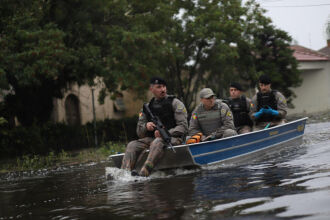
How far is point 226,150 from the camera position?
10.0 metres

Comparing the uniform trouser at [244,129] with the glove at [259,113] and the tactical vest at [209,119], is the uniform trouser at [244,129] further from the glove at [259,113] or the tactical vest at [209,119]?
the tactical vest at [209,119]

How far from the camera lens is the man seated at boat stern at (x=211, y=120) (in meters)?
10.0

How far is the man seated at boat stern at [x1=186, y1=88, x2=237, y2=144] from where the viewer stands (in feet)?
32.9

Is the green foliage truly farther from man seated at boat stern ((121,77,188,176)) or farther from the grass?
man seated at boat stern ((121,77,188,176))

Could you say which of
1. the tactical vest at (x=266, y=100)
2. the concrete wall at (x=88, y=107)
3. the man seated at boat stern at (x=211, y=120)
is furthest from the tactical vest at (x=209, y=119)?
the concrete wall at (x=88, y=107)

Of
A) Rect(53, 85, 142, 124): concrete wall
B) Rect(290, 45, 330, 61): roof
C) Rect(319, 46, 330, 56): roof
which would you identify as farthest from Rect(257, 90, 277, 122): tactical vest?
Rect(319, 46, 330, 56): roof

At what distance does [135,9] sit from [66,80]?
443 cm

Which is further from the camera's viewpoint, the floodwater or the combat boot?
the combat boot

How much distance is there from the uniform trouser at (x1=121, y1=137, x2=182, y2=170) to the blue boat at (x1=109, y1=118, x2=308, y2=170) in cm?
17

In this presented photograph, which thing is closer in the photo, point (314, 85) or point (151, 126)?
point (151, 126)

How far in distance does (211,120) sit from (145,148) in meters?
1.69

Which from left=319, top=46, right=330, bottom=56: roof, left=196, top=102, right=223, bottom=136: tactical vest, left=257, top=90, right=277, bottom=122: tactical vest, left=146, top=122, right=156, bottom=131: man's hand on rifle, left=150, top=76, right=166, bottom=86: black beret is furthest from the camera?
left=319, top=46, right=330, bottom=56: roof

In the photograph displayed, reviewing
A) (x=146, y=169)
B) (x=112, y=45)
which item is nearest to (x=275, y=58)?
(x=112, y=45)

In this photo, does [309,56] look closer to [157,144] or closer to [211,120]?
[211,120]
